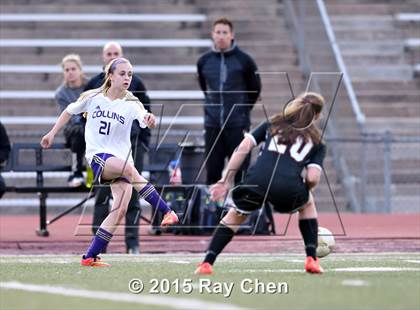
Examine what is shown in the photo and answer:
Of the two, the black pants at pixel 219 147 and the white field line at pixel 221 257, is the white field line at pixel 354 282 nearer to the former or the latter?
the white field line at pixel 221 257

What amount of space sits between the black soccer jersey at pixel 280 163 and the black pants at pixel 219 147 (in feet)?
17.0

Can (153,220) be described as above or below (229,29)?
below

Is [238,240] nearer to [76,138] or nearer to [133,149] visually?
[76,138]

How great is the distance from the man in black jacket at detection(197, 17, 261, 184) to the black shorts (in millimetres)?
5188

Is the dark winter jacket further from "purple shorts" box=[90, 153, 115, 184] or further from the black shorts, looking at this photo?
the black shorts

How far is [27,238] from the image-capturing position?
1662 centimetres

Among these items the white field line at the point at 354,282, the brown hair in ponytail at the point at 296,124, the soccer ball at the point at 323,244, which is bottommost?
the soccer ball at the point at 323,244

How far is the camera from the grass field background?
812 centimetres

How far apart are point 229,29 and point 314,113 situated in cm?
525

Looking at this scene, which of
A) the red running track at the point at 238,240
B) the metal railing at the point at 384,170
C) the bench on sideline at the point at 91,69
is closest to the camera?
the red running track at the point at 238,240

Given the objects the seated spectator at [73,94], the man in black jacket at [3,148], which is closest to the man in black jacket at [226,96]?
the seated spectator at [73,94]

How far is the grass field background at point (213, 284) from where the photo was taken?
8.12 m

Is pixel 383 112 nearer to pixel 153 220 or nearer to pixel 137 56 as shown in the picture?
pixel 137 56

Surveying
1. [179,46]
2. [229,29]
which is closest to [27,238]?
[229,29]
